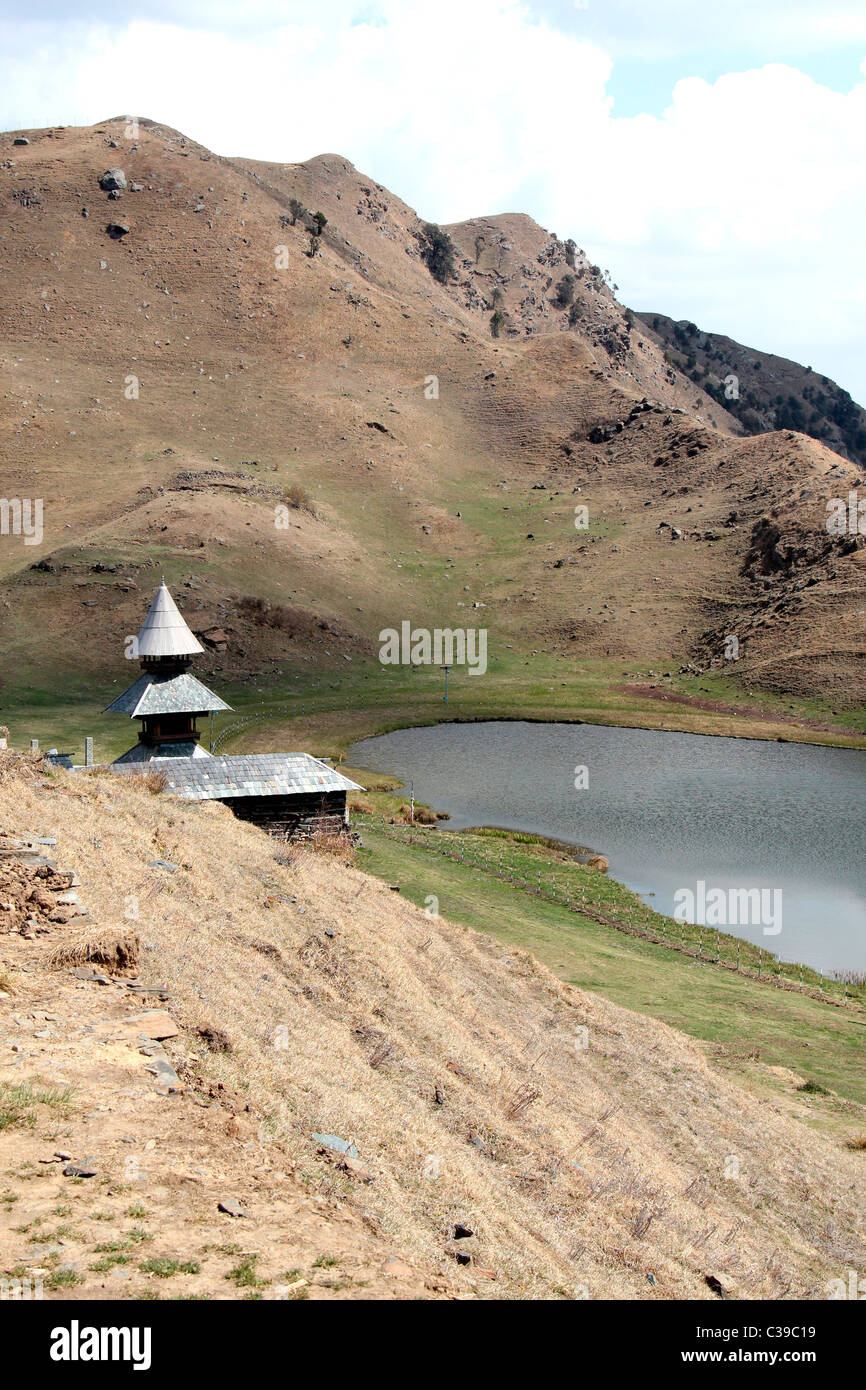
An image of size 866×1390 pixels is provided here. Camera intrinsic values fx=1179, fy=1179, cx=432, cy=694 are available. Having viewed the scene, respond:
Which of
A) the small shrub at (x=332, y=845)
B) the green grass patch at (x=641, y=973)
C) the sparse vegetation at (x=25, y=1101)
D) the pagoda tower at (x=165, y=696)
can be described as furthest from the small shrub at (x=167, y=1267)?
the pagoda tower at (x=165, y=696)

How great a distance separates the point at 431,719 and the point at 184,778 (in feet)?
150

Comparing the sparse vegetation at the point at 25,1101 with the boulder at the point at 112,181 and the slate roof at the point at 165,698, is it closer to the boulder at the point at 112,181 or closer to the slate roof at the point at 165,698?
the slate roof at the point at 165,698

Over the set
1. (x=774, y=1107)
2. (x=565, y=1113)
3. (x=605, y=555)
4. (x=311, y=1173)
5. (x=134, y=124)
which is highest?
(x=134, y=124)

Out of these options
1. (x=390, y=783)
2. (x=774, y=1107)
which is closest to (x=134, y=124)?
(x=390, y=783)

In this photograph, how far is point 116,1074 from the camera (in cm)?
1401

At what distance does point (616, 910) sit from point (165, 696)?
18.3 meters

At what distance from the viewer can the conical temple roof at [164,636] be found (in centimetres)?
4356

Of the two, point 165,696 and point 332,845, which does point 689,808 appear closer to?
point 332,845

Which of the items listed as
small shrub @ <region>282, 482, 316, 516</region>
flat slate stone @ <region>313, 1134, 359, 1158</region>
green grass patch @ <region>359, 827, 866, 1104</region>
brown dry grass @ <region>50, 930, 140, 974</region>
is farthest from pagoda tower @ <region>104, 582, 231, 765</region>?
small shrub @ <region>282, 482, 316, 516</region>

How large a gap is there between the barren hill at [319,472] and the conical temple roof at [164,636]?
2942 centimetres

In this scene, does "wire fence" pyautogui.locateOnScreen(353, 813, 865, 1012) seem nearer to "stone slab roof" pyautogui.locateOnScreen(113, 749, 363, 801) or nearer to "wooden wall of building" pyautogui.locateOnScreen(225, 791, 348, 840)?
"wooden wall of building" pyautogui.locateOnScreen(225, 791, 348, 840)

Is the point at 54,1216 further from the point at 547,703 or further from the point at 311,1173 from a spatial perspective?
the point at 547,703

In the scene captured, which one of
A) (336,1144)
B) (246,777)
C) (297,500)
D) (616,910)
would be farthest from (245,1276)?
(297,500)

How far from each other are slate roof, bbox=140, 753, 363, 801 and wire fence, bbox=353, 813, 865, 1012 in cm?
947
